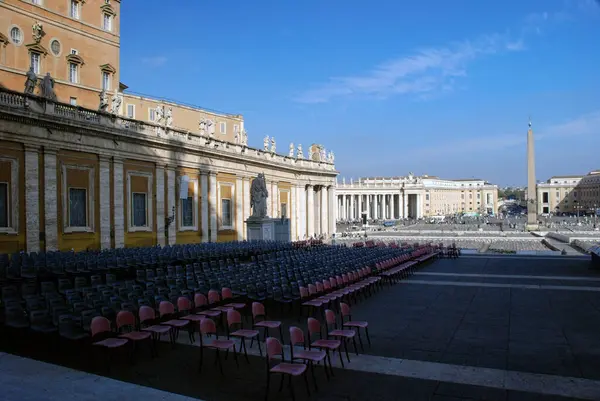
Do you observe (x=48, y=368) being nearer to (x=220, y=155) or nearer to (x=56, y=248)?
(x=56, y=248)

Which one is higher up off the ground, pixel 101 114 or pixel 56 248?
pixel 101 114

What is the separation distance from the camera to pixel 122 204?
2820 centimetres

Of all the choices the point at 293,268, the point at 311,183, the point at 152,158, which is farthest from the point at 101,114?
the point at 311,183

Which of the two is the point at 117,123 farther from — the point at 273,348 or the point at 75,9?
the point at 273,348

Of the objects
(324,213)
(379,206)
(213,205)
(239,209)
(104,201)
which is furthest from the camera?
(379,206)

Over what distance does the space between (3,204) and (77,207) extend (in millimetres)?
3977

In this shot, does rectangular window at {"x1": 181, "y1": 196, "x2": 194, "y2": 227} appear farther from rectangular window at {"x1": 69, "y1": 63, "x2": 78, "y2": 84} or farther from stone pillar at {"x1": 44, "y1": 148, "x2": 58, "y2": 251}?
rectangular window at {"x1": 69, "y1": 63, "x2": 78, "y2": 84}

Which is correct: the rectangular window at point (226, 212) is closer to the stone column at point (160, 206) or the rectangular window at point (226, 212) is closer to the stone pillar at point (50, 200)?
the stone column at point (160, 206)

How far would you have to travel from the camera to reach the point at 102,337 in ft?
30.3

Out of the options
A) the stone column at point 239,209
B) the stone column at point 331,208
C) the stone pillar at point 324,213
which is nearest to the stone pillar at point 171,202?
the stone column at point 239,209

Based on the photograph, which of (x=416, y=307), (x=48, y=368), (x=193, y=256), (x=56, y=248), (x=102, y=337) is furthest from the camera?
(x=56, y=248)

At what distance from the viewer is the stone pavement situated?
7.38 m

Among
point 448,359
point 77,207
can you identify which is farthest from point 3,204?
point 448,359

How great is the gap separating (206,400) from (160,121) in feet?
92.5
